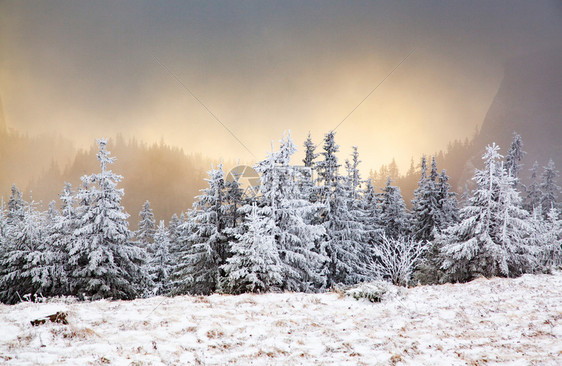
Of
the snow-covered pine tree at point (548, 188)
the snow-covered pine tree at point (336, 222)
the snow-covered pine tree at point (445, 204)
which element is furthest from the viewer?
the snow-covered pine tree at point (548, 188)

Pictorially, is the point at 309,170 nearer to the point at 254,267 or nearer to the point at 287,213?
the point at 287,213

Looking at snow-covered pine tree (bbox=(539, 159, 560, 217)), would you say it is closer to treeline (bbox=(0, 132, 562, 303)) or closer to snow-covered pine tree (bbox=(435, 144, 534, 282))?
treeline (bbox=(0, 132, 562, 303))

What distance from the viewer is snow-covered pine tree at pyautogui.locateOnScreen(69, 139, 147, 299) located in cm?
2072

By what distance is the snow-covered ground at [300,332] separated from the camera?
6523mm

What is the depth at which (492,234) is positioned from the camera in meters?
21.8

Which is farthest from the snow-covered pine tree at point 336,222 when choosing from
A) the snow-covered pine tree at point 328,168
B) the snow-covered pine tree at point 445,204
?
the snow-covered pine tree at point 445,204

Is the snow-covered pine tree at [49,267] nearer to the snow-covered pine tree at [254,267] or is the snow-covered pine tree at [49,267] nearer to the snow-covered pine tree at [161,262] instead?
the snow-covered pine tree at [254,267]

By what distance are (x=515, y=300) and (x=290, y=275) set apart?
40.8 feet

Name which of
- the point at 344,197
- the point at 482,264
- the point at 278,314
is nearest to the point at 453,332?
the point at 278,314

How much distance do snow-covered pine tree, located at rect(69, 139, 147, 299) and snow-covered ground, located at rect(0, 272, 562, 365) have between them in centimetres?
1070

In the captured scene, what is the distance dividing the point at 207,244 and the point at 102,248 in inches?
297

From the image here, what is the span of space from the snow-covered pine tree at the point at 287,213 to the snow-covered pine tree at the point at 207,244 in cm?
372

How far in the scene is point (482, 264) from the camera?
20.6m

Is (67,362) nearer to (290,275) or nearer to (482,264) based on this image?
(290,275)
